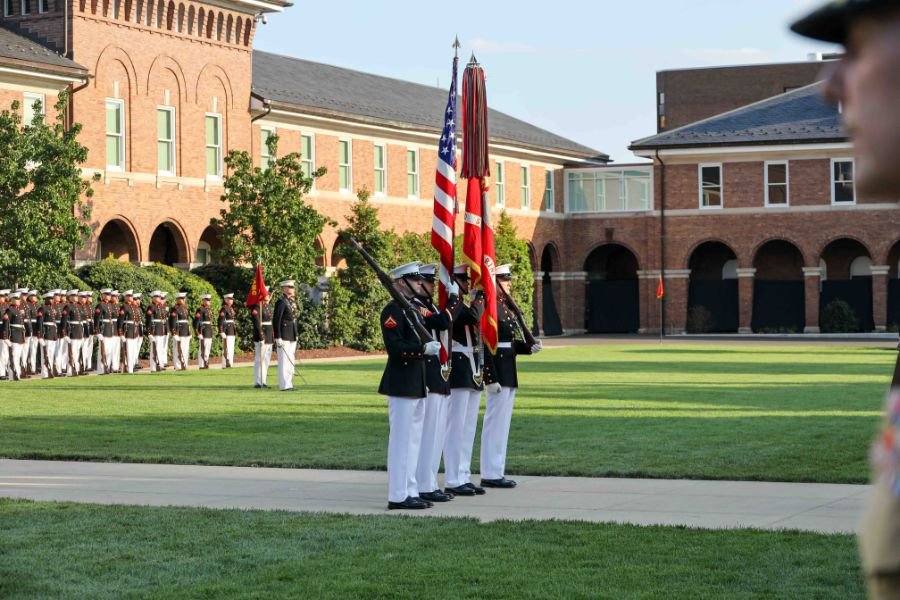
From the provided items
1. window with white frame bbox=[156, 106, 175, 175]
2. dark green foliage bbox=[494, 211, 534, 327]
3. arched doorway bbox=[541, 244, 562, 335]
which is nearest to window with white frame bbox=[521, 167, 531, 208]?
arched doorway bbox=[541, 244, 562, 335]

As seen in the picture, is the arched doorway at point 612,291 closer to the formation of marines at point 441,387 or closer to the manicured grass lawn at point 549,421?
the manicured grass lawn at point 549,421

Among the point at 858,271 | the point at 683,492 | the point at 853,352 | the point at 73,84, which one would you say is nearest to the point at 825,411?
the point at 683,492

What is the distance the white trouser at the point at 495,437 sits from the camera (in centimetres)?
1337

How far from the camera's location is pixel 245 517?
11094 mm

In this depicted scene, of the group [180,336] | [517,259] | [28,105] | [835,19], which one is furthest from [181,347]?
[835,19]

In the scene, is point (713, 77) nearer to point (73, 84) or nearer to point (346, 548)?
point (73, 84)

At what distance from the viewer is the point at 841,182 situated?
59656 millimetres

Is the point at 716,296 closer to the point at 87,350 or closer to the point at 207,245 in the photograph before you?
the point at 207,245

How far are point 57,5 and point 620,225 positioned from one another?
1150 inches

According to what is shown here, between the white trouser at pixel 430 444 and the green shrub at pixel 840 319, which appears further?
the green shrub at pixel 840 319

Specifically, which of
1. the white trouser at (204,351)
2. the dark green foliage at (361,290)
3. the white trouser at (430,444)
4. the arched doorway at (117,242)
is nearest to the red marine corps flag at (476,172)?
the white trouser at (430,444)

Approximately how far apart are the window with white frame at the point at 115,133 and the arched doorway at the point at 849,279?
29.6 m

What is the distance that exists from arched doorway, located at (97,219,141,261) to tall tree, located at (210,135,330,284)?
2.77m

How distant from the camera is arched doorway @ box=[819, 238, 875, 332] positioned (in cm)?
6016
